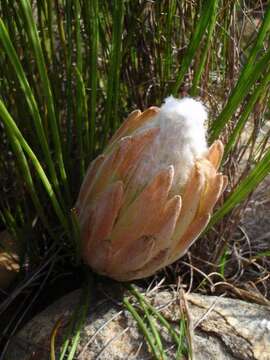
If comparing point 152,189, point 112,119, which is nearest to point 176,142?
point 152,189

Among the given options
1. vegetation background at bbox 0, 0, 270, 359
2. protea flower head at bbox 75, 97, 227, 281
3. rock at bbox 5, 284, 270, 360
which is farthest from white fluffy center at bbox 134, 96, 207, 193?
rock at bbox 5, 284, 270, 360

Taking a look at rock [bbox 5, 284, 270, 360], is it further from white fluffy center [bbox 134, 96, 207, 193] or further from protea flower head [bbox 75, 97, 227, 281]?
white fluffy center [bbox 134, 96, 207, 193]

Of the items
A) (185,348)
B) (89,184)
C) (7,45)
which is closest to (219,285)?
(185,348)

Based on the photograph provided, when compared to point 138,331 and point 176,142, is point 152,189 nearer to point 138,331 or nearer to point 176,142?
point 176,142

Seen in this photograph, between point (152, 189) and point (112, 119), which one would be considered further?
point (112, 119)

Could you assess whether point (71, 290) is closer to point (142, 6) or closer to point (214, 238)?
point (214, 238)

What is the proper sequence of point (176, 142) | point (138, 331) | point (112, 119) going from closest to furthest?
point (176, 142), point (138, 331), point (112, 119)
